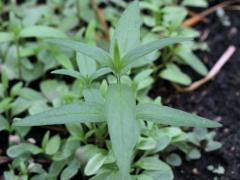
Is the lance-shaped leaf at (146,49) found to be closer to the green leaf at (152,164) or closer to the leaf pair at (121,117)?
the leaf pair at (121,117)

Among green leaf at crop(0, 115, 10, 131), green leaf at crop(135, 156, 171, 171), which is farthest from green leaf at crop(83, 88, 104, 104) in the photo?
green leaf at crop(0, 115, 10, 131)

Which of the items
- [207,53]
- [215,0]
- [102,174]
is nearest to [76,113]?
[102,174]

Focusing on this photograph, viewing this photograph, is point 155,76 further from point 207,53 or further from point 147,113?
point 147,113

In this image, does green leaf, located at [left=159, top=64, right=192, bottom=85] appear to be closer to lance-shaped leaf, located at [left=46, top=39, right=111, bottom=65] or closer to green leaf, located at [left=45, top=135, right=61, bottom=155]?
green leaf, located at [left=45, top=135, right=61, bottom=155]

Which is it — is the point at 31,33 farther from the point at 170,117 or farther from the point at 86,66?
the point at 170,117

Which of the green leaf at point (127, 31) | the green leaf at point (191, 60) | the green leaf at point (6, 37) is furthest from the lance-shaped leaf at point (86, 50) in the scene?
the green leaf at point (191, 60)

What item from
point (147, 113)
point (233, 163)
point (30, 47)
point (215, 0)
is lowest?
point (233, 163)
